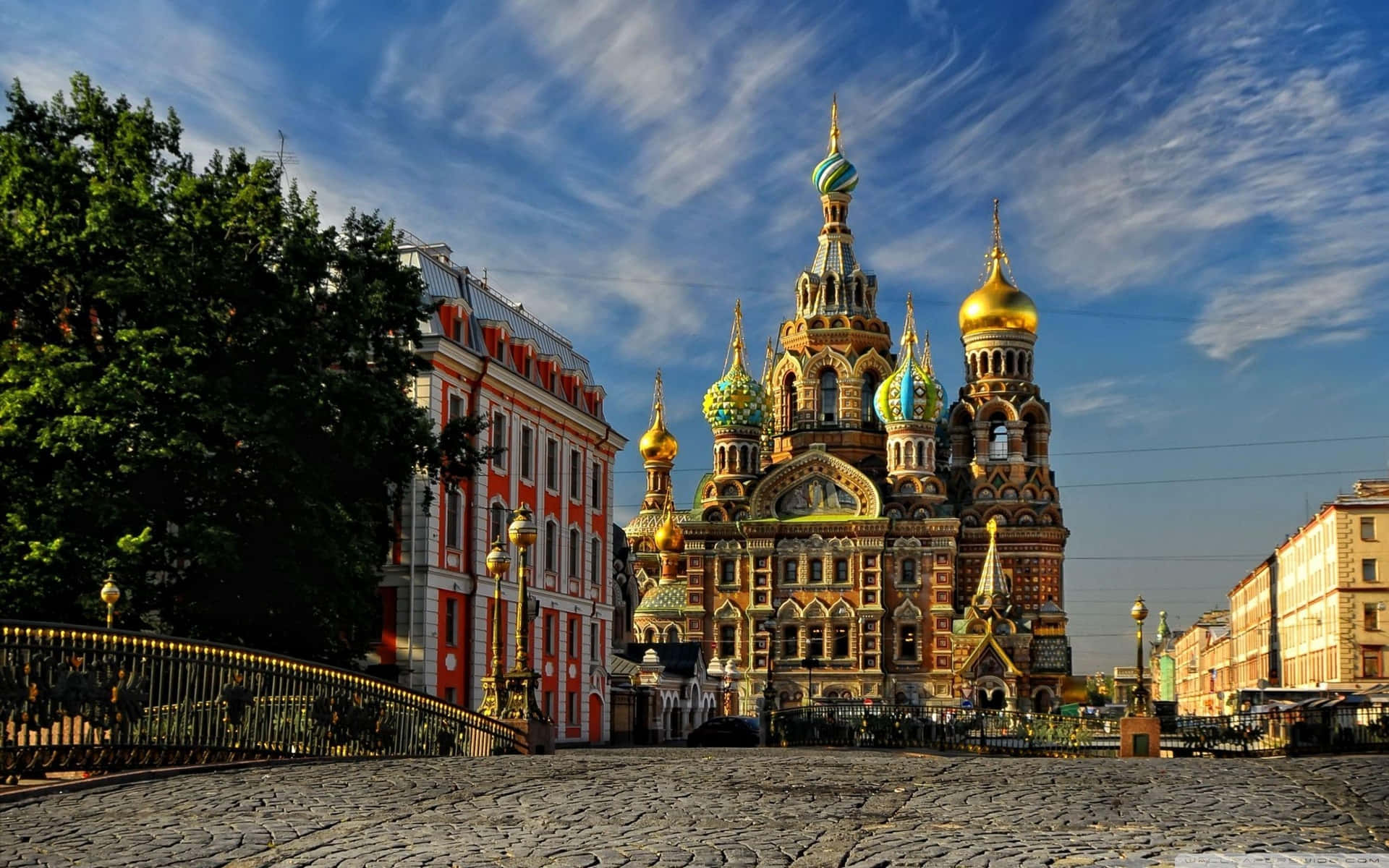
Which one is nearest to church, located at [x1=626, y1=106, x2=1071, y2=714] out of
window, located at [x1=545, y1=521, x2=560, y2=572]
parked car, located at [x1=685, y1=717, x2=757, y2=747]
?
parked car, located at [x1=685, y1=717, x2=757, y2=747]

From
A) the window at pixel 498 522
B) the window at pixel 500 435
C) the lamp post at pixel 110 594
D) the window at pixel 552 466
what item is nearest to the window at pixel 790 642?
the window at pixel 552 466

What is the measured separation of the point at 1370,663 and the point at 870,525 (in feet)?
102

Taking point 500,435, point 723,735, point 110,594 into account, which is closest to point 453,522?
point 500,435

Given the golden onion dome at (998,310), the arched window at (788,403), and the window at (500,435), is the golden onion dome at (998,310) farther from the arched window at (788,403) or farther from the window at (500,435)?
the window at (500,435)

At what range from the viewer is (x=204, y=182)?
2712 centimetres

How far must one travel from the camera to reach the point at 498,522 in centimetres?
4106

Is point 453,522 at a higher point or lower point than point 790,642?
higher

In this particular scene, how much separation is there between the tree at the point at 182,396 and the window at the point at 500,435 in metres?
11.8

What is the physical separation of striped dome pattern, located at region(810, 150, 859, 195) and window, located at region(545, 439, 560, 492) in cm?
6509

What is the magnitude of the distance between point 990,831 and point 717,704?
6528 centimetres

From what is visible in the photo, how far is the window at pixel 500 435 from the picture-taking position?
1592 inches

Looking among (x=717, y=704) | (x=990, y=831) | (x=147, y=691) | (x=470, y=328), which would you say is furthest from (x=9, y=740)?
(x=717, y=704)

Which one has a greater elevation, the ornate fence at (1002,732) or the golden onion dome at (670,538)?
the golden onion dome at (670,538)

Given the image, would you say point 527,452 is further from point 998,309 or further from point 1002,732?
point 998,309
